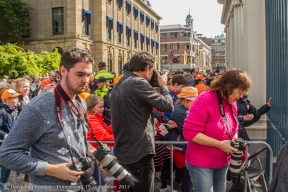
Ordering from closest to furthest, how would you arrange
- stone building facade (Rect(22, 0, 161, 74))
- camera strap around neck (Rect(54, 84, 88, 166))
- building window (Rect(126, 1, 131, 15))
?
camera strap around neck (Rect(54, 84, 88, 166)), stone building facade (Rect(22, 0, 161, 74)), building window (Rect(126, 1, 131, 15))

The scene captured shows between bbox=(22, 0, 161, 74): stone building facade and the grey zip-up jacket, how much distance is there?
27096 mm

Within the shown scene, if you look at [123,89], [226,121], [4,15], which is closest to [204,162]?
[226,121]

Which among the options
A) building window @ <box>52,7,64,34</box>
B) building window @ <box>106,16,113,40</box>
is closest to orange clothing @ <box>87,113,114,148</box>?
building window @ <box>52,7,64,34</box>

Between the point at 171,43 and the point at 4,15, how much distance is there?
218 ft

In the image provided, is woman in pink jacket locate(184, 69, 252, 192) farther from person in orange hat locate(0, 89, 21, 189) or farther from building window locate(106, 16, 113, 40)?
building window locate(106, 16, 113, 40)

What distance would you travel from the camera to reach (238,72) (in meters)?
3.25

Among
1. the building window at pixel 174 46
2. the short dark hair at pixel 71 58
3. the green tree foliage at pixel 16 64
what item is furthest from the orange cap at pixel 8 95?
the building window at pixel 174 46

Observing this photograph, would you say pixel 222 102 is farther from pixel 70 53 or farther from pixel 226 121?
pixel 70 53

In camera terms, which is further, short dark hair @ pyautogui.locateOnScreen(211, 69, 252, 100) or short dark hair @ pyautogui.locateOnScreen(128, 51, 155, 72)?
short dark hair @ pyautogui.locateOnScreen(128, 51, 155, 72)

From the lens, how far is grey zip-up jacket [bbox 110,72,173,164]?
11.1 ft

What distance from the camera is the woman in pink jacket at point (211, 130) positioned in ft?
10.4

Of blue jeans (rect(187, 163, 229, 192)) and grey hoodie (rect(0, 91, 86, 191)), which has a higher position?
grey hoodie (rect(0, 91, 86, 191))

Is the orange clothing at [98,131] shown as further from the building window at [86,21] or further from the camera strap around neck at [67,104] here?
the building window at [86,21]

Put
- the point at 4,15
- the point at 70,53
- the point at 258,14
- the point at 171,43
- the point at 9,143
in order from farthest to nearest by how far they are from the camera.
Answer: the point at 171,43 → the point at 4,15 → the point at 258,14 → the point at 70,53 → the point at 9,143
